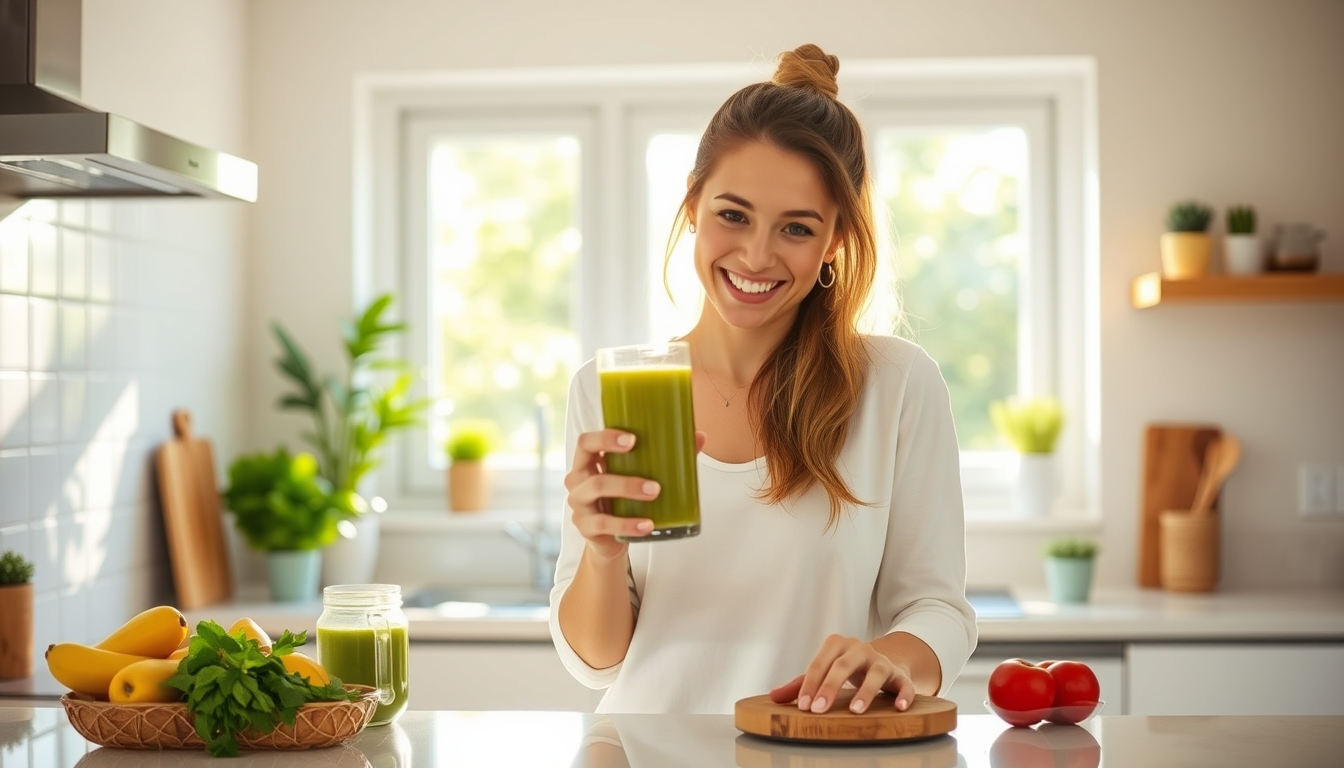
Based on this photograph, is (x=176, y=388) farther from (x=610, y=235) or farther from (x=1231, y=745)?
(x=1231, y=745)

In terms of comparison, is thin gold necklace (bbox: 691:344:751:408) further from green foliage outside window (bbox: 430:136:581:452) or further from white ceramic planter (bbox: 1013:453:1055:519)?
green foliage outside window (bbox: 430:136:581:452)

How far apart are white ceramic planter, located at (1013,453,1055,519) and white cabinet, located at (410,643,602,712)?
1260 millimetres

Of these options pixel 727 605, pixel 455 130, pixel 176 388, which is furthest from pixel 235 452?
pixel 727 605

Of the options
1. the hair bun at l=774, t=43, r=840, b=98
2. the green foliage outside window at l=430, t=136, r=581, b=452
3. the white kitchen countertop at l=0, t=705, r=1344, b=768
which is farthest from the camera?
the green foliage outside window at l=430, t=136, r=581, b=452

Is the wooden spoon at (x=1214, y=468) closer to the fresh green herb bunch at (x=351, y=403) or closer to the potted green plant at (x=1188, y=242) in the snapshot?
the potted green plant at (x=1188, y=242)

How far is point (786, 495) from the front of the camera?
1.72 meters

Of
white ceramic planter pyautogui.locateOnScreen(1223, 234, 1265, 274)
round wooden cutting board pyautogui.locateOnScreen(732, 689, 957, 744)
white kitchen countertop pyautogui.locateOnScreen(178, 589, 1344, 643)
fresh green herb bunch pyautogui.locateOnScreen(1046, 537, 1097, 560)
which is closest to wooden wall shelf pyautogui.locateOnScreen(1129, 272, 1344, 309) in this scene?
white ceramic planter pyautogui.locateOnScreen(1223, 234, 1265, 274)

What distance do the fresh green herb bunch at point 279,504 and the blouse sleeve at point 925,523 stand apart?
5.85 feet

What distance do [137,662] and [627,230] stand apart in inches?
98.1

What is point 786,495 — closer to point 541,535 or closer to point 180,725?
point 180,725

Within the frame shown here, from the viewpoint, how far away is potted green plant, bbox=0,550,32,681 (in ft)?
7.56

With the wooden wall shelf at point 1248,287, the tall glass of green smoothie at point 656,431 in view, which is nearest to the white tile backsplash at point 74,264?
the tall glass of green smoothie at point 656,431

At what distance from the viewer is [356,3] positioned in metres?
3.52

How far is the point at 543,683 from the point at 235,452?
45.5 inches
